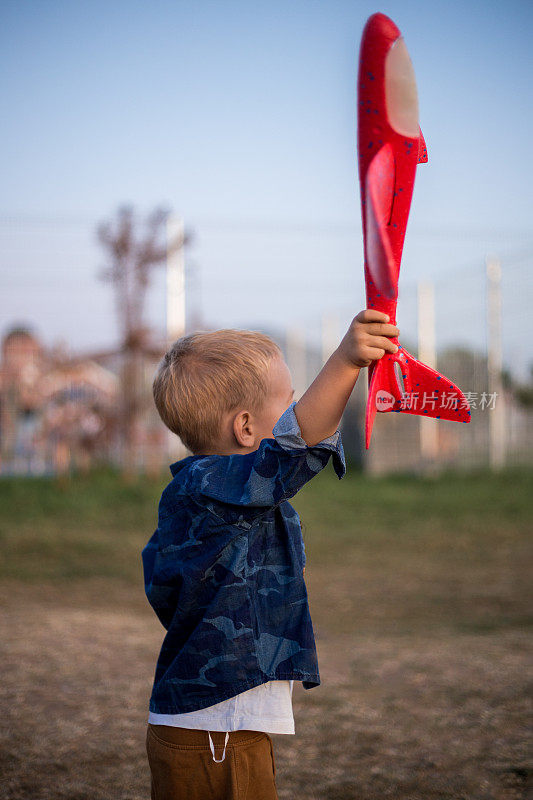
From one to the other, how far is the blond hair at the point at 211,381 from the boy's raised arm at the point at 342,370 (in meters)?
0.23

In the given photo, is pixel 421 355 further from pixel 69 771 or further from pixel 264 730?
pixel 264 730

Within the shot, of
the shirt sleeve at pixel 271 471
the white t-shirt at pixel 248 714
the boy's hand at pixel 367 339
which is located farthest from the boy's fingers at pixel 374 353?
the white t-shirt at pixel 248 714

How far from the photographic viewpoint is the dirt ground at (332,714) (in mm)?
2535

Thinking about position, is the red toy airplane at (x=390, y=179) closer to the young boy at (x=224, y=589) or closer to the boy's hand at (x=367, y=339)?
the boy's hand at (x=367, y=339)

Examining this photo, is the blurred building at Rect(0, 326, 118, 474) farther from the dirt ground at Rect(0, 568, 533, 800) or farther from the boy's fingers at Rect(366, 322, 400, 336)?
the boy's fingers at Rect(366, 322, 400, 336)

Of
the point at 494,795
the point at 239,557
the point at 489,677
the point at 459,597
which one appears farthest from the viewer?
the point at 459,597

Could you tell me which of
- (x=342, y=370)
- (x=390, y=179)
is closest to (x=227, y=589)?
(x=342, y=370)

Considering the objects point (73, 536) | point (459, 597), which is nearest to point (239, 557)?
point (459, 597)

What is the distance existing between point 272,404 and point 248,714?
0.67 m

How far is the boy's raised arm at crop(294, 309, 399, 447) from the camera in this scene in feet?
4.51

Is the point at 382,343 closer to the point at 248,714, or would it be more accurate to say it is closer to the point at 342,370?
the point at 342,370

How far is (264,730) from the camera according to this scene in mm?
1641

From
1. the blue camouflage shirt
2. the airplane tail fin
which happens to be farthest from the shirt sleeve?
the airplane tail fin

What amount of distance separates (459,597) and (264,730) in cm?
434
